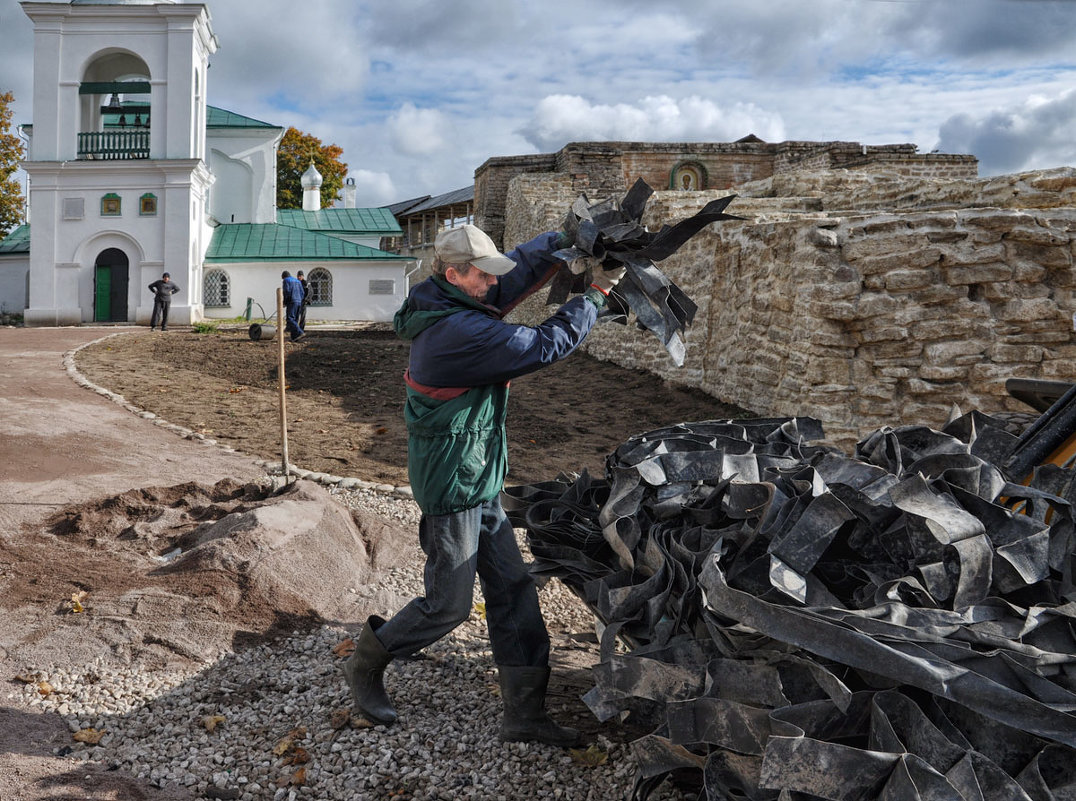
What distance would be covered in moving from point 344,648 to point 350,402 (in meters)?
8.32

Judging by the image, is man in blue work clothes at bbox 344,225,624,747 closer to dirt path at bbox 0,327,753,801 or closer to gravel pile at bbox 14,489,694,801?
gravel pile at bbox 14,489,694,801

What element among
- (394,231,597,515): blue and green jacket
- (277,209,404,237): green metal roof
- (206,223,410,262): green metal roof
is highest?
(277,209,404,237): green metal roof

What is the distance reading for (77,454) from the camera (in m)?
8.38

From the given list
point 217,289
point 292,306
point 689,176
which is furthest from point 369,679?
point 217,289

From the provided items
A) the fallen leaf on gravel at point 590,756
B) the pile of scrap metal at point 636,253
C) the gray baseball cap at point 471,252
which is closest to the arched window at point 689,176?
the pile of scrap metal at point 636,253

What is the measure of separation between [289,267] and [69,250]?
665 cm

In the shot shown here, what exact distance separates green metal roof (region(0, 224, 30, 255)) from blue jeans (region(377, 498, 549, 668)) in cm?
3437

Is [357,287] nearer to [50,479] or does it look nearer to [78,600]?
[50,479]

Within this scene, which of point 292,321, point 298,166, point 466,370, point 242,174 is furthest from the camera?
point 298,166

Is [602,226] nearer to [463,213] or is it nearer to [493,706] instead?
[493,706]

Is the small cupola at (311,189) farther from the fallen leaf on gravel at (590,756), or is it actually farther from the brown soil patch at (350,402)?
the fallen leaf on gravel at (590,756)

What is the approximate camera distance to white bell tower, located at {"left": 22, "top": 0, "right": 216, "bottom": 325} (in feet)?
86.9

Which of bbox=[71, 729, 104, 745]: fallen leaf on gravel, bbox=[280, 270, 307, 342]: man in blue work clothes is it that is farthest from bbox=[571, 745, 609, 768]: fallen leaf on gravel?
bbox=[280, 270, 307, 342]: man in blue work clothes

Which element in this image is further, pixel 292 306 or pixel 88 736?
pixel 292 306
